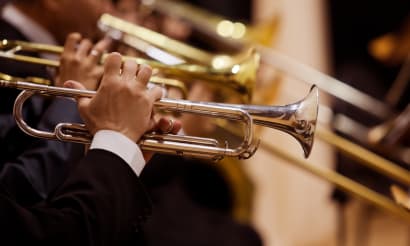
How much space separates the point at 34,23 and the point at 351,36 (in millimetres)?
1995

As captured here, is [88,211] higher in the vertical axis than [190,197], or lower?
lower

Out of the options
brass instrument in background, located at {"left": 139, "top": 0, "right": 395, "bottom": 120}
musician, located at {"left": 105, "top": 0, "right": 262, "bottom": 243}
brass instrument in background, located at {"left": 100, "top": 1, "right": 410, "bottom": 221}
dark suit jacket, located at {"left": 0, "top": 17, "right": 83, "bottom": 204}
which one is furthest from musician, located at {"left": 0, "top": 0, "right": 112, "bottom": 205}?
brass instrument in background, located at {"left": 139, "top": 0, "right": 395, "bottom": 120}

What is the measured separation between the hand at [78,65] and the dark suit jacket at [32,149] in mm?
60

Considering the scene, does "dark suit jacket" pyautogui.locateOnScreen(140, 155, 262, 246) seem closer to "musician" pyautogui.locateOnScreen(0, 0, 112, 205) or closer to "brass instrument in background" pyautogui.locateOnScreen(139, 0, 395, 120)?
"musician" pyautogui.locateOnScreen(0, 0, 112, 205)

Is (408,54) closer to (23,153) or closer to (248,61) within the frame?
(248,61)

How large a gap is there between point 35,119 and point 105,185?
640 millimetres

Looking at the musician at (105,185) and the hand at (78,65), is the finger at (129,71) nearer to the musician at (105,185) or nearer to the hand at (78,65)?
the musician at (105,185)

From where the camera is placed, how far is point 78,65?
1.76m

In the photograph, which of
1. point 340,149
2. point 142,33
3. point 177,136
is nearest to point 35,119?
point 142,33

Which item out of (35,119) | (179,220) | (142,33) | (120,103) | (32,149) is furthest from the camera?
(179,220)

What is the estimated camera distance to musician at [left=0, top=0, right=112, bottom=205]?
163cm

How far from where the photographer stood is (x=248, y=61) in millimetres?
1999

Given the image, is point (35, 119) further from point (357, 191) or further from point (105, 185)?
point (357, 191)

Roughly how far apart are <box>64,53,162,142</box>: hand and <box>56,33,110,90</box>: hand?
379 mm
